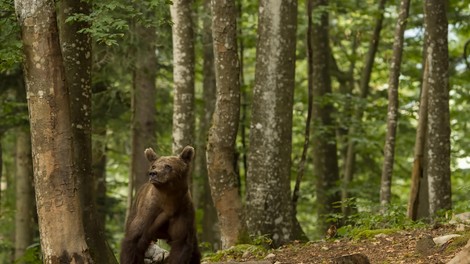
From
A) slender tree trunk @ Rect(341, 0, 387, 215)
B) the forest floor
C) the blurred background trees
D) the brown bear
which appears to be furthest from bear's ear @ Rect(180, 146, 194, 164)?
slender tree trunk @ Rect(341, 0, 387, 215)

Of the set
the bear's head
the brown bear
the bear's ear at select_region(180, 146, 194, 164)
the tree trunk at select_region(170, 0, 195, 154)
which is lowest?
the brown bear

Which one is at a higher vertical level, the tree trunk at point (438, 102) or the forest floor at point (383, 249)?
the tree trunk at point (438, 102)

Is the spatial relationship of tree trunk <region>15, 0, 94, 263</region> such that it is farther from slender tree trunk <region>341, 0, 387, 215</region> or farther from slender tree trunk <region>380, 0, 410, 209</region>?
slender tree trunk <region>341, 0, 387, 215</region>

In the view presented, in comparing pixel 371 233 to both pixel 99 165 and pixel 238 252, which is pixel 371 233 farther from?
pixel 99 165

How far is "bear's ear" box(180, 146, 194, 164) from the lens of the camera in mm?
10242

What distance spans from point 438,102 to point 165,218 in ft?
21.0

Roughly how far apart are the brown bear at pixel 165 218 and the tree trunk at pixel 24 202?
488 inches

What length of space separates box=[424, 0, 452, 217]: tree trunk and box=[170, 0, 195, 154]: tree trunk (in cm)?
447

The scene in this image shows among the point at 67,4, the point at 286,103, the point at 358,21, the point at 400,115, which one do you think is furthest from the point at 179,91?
the point at 358,21

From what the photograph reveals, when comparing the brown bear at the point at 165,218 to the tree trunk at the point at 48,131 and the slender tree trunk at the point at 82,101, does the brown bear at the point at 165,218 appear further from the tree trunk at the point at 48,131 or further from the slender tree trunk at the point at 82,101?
the slender tree trunk at the point at 82,101

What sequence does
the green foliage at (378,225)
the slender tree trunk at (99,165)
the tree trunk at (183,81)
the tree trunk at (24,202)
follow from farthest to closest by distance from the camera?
1. the tree trunk at (24,202)
2. the slender tree trunk at (99,165)
3. the tree trunk at (183,81)
4. the green foliage at (378,225)

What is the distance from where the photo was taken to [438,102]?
561 inches

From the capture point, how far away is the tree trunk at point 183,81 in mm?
15508

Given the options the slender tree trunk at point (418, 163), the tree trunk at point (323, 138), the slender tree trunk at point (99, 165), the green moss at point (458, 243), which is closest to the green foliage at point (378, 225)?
the slender tree trunk at point (418, 163)
